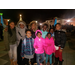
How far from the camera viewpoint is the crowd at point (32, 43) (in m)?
2.20

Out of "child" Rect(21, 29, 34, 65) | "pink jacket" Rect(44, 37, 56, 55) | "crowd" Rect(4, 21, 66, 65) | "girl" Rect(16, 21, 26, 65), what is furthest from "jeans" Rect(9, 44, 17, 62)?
"pink jacket" Rect(44, 37, 56, 55)

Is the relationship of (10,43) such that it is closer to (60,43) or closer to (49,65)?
(49,65)

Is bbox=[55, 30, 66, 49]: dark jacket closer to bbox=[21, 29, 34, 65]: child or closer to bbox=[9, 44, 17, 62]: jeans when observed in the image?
bbox=[21, 29, 34, 65]: child

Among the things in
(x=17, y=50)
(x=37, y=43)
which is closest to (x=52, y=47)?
(x=37, y=43)

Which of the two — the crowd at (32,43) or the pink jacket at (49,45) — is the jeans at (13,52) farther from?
the pink jacket at (49,45)

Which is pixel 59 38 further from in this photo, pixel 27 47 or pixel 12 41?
pixel 12 41

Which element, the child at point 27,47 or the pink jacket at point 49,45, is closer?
the child at point 27,47

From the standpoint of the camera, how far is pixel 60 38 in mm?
2379

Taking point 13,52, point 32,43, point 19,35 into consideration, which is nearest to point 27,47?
point 32,43

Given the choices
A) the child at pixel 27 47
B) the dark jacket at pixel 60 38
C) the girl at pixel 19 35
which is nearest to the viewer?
the child at pixel 27 47

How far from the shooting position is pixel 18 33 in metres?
2.54

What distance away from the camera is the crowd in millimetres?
2203

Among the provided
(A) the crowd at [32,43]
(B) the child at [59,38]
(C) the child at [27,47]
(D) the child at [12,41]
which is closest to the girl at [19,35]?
(A) the crowd at [32,43]

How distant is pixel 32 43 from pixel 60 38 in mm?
1147
